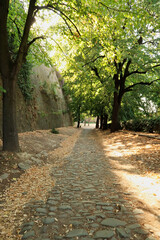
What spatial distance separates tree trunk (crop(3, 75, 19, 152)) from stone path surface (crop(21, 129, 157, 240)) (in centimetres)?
272

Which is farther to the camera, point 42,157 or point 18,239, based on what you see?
point 42,157

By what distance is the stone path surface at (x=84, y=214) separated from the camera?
2.47 m

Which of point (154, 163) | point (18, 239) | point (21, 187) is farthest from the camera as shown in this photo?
point (154, 163)

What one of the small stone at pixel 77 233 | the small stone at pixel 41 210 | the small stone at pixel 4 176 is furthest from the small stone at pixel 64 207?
the small stone at pixel 4 176

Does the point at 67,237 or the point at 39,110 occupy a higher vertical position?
the point at 39,110

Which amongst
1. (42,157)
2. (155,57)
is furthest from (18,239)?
(155,57)

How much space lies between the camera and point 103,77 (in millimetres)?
17125

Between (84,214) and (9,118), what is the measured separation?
469 centimetres

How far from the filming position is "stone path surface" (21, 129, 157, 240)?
2.47 meters

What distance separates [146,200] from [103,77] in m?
14.8

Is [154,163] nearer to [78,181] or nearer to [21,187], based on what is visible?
[78,181]

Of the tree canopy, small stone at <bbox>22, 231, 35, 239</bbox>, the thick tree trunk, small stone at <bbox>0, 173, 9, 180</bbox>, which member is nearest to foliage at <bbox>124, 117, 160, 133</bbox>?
the thick tree trunk

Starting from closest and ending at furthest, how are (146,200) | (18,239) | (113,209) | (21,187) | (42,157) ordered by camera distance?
(18,239), (113,209), (146,200), (21,187), (42,157)

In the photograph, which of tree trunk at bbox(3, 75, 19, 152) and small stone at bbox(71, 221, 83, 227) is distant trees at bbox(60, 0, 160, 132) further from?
small stone at bbox(71, 221, 83, 227)
